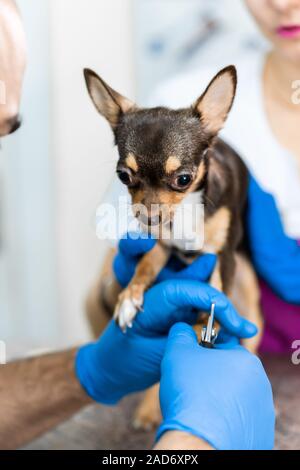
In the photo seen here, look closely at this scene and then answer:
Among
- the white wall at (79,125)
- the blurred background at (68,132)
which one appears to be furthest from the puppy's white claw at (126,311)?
the blurred background at (68,132)

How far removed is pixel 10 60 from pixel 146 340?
0.54 m

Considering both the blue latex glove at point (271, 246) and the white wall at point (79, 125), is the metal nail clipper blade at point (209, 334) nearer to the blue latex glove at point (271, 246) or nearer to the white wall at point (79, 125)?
the blue latex glove at point (271, 246)

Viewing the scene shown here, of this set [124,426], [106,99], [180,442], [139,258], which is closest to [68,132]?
[139,258]

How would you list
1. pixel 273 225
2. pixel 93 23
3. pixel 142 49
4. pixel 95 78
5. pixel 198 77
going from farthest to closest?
pixel 142 49
pixel 93 23
pixel 198 77
pixel 273 225
pixel 95 78

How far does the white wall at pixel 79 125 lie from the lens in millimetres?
1793

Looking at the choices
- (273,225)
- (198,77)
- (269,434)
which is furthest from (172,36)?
(269,434)

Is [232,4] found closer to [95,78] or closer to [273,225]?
[273,225]

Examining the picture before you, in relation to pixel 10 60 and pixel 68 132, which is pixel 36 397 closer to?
pixel 10 60

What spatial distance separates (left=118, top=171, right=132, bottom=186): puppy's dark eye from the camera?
2.73 feet

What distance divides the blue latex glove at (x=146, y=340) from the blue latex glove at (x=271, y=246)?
0.30 meters

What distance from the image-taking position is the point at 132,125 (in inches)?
33.2

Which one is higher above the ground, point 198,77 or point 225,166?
point 198,77

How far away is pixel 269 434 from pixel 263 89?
87 cm

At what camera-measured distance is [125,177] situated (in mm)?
834
